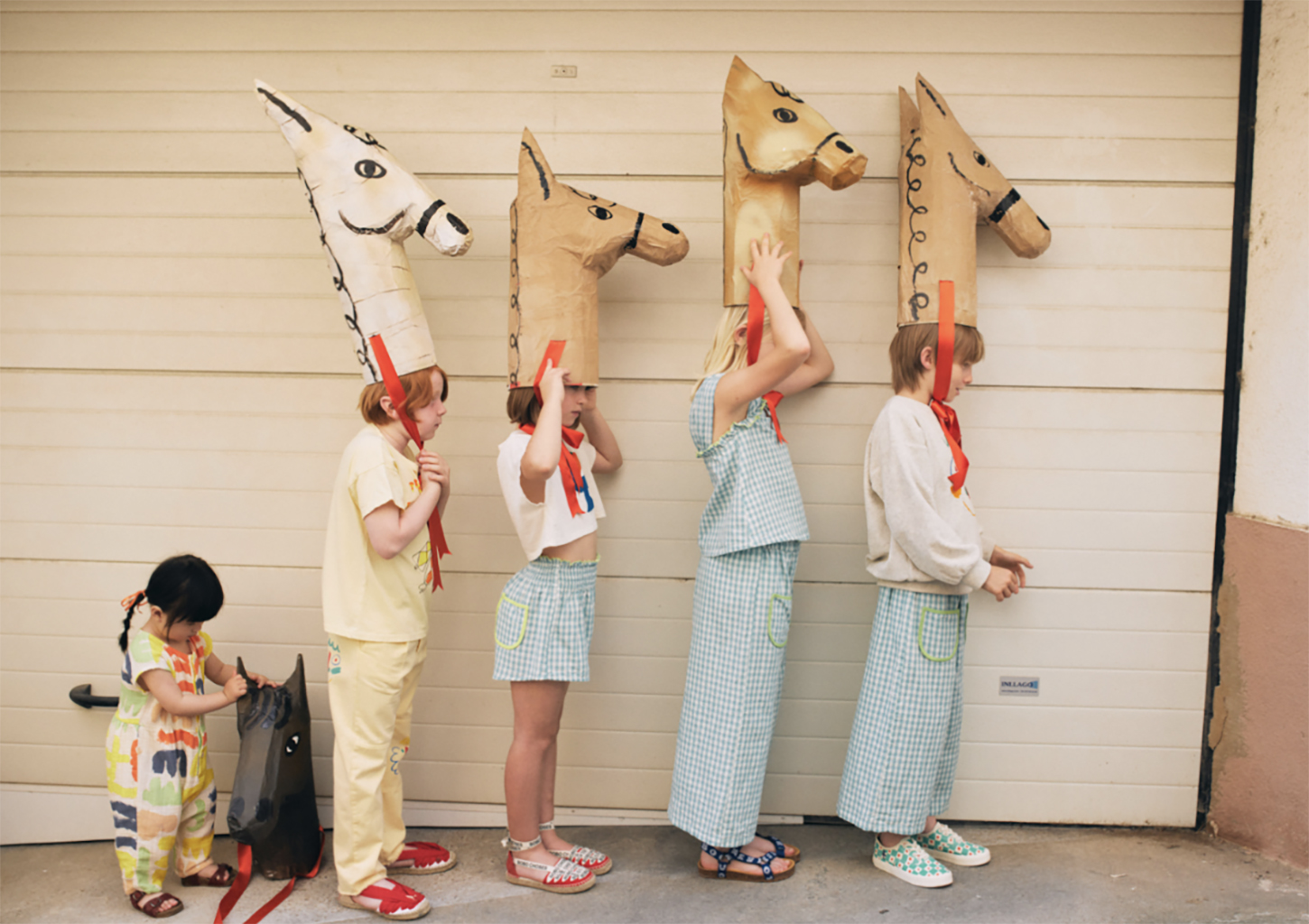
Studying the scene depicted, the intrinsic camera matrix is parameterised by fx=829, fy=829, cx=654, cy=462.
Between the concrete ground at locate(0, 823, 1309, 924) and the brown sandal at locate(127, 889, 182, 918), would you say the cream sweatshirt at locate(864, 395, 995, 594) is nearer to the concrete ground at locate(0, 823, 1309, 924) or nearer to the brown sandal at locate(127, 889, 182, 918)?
the concrete ground at locate(0, 823, 1309, 924)

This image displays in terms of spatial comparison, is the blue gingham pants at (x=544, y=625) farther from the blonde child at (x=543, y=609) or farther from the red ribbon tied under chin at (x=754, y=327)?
the red ribbon tied under chin at (x=754, y=327)

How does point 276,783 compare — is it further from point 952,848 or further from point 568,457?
point 952,848

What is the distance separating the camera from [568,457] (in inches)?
100

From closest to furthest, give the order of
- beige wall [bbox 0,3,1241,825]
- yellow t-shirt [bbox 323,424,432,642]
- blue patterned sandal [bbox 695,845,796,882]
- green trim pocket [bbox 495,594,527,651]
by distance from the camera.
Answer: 1. yellow t-shirt [bbox 323,424,432,642]
2. green trim pocket [bbox 495,594,527,651]
3. blue patterned sandal [bbox 695,845,796,882]
4. beige wall [bbox 0,3,1241,825]

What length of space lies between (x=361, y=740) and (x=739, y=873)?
1.24 metres

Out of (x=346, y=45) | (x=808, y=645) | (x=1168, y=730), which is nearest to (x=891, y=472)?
(x=808, y=645)

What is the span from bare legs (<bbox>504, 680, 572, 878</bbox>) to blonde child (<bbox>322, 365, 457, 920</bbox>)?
346 millimetres

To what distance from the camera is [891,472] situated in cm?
247

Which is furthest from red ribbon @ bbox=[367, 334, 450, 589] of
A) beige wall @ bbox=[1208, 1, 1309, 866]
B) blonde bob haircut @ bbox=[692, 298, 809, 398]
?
beige wall @ bbox=[1208, 1, 1309, 866]

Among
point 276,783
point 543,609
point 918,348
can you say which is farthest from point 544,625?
point 918,348

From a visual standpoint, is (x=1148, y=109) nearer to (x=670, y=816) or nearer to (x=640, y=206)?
(x=640, y=206)

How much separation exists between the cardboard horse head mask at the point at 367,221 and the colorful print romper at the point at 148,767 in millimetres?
1086

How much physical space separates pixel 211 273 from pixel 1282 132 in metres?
3.67

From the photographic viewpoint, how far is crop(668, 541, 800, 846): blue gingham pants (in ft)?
8.17
